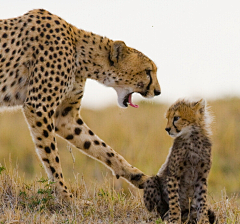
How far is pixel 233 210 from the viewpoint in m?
4.15

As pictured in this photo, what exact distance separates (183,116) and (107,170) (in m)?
3.15

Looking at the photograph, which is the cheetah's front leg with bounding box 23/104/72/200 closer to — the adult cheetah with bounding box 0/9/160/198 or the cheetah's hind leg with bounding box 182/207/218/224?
the adult cheetah with bounding box 0/9/160/198

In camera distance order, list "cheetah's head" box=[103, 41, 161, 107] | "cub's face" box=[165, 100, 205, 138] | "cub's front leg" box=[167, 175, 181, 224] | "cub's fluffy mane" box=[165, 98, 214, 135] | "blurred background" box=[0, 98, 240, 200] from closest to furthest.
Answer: "cub's front leg" box=[167, 175, 181, 224]
"cub's face" box=[165, 100, 205, 138]
"cub's fluffy mane" box=[165, 98, 214, 135]
"cheetah's head" box=[103, 41, 161, 107]
"blurred background" box=[0, 98, 240, 200]

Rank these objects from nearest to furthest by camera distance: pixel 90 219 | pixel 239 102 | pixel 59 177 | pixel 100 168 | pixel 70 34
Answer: pixel 90 219 < pixel 59 177 < pixel 70 34 < pixel 100 168 < pixel 239 102

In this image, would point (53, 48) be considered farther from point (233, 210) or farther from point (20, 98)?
point (233, 210)

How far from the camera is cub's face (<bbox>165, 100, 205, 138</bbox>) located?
3816mm

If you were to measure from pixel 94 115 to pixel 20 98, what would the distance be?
468cm

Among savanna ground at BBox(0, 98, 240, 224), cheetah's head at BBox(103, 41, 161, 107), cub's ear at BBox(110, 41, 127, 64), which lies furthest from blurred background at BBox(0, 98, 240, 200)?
cub's ear at BBox(110, 41, 127, 64)

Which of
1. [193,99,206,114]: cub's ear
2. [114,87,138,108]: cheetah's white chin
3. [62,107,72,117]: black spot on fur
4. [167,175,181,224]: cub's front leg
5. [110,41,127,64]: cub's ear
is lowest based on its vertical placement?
[167,175,181,224]: cub's front leg

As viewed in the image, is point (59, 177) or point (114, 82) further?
point (114, 82)

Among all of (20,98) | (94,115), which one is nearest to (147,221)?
(20,98)

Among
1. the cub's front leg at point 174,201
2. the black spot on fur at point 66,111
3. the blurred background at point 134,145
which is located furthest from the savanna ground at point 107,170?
the black spot on fur at point 66,111

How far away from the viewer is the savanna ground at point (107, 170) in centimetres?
385

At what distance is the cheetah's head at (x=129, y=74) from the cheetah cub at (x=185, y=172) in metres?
0.53
